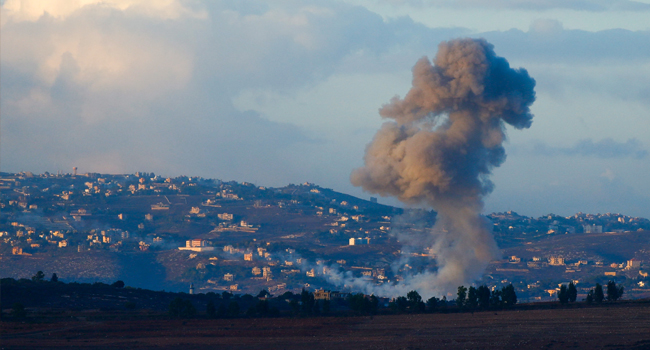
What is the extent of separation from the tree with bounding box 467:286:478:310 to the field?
4.05m

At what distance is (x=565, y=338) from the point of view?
3300 inches

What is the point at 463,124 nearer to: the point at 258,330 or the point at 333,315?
the point at 333,315

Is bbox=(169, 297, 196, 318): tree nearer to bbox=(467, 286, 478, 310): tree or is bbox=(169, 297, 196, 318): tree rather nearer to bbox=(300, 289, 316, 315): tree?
bbox=(300, 289, 316, 315): tree

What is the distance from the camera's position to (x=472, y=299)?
103 m

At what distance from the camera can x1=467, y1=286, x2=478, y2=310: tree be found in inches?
4033

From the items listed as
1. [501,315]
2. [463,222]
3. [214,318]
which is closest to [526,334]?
Answer: [501,315]

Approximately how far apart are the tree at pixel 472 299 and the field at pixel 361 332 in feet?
13.3

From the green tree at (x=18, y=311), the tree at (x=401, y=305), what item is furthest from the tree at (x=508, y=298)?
the green tree at (x=18, y=311)

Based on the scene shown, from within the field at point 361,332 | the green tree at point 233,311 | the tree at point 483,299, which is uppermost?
the tree at point 483,299

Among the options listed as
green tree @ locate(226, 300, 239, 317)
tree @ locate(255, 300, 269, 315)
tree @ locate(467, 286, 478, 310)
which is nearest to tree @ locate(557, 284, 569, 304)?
tree @ locate(467, 286, 478, 310)

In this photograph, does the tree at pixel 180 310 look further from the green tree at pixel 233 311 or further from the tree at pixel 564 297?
the tree at pixel 564 297

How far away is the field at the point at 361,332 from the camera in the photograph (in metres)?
82.2

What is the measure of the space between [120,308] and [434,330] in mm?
33965

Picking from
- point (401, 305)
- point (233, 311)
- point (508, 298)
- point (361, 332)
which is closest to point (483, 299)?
point (508, 298)
